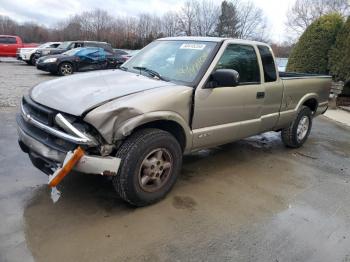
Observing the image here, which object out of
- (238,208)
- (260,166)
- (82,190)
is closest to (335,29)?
(260,166)

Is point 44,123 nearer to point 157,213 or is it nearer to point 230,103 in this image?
point 157,213

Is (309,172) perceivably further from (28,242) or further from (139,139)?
(28,242)

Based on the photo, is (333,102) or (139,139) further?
(333,102)

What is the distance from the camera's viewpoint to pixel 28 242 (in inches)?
114

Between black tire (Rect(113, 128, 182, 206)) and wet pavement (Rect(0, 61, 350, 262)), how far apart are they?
0.15 meters

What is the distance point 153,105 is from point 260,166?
242 cm

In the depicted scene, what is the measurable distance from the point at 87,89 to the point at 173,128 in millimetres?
1030

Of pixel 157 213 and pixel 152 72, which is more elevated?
pixel 152 72

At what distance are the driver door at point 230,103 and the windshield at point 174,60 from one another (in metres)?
0.18

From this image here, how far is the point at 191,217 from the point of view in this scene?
3.52 m

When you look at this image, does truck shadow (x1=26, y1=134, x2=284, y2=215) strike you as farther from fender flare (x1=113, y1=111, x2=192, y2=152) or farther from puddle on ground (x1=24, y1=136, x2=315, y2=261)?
fender flare (x1=113, y1=111, x2=192, y2=152)

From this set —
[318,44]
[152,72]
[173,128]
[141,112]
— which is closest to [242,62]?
[152,72]

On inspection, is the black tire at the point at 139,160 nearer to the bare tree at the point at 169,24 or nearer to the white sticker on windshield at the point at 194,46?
the white sticker on windshield at the point at 194,46

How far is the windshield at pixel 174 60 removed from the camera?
412 centimetres
